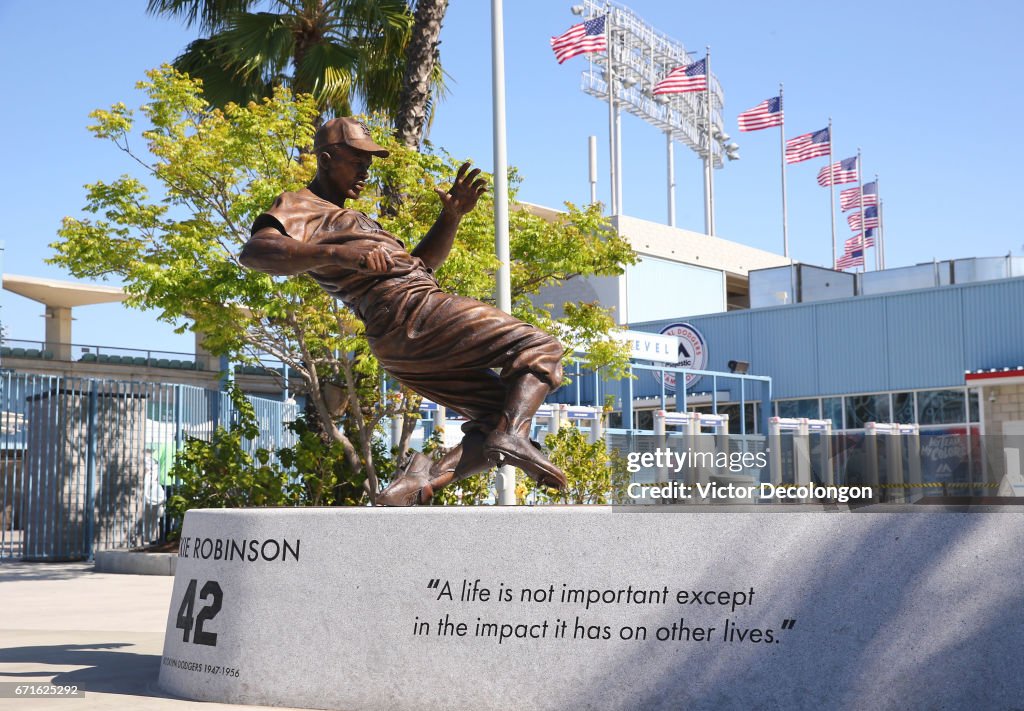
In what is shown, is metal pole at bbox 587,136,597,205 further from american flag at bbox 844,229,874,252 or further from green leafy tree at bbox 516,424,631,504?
green leafy tree at bbox 516,424,631,504

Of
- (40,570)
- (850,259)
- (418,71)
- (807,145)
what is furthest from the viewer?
(850,259)

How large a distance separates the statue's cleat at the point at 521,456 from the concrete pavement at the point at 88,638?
5.20 ft

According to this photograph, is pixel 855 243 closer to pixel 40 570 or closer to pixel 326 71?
pixel 326 71

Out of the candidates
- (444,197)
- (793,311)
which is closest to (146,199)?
(444,197)

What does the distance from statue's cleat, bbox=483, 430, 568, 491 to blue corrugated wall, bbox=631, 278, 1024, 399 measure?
80.3 feet

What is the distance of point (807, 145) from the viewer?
144 ft

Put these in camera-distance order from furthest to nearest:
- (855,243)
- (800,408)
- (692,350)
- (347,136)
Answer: (855,243) → (692,350) → (800,408) → (347,136)

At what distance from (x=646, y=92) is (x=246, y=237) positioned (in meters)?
36.9

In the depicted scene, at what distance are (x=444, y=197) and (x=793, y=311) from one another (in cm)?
2624

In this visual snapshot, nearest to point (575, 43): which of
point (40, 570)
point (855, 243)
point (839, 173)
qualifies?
point (839, 173)

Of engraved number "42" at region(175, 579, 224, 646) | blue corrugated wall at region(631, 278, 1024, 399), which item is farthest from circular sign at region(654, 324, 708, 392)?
engraved number "42" at region(175, 579, 224, 646)

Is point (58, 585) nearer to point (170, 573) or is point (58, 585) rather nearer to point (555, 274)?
point (170, 573)

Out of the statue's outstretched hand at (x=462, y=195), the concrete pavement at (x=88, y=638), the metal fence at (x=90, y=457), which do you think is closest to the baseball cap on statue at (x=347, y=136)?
the statue's outstretched hand at (x=462, y=195)

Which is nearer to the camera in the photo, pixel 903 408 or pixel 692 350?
pixel 903 408
